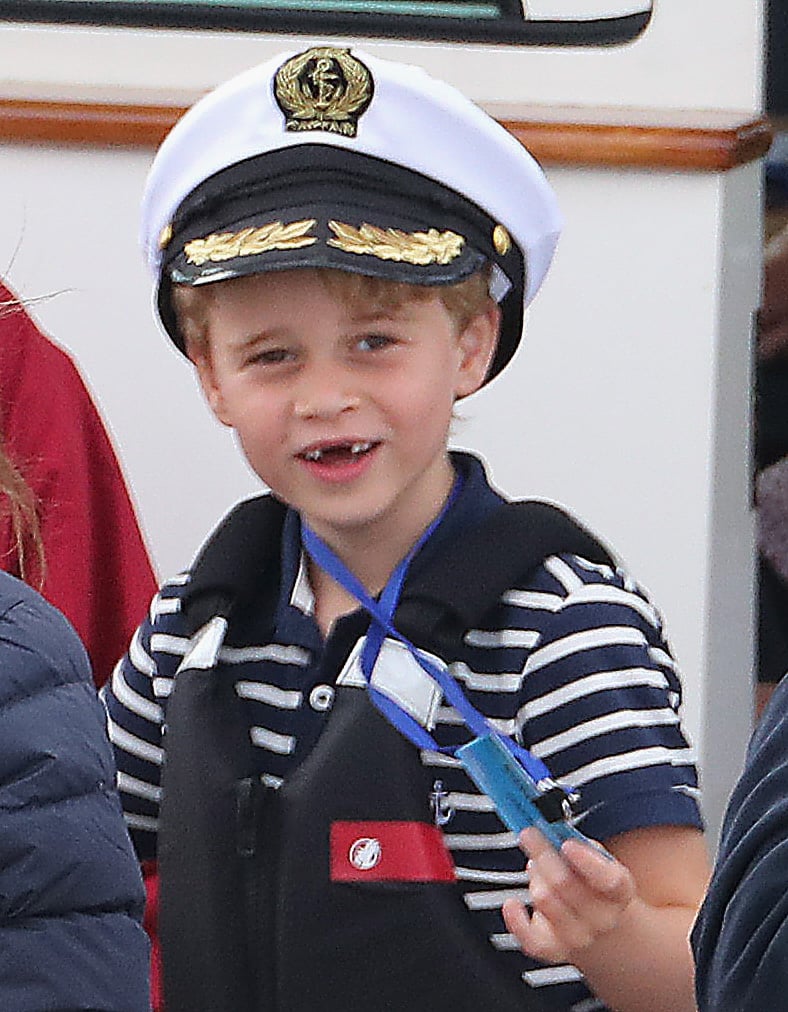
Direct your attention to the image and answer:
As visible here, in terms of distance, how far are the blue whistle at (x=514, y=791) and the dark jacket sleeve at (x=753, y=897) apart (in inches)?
11.5

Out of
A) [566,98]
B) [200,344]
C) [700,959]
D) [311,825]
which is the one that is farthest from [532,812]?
[566,98]

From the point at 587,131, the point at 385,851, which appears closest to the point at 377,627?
the point at 385,851

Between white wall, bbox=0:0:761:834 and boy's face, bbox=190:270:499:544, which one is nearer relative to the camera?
boy's face, bbox=190:270:499:544

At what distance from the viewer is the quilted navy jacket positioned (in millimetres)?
865

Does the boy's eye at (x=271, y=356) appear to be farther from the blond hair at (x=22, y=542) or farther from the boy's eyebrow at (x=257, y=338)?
the blond hair at (x=22, y=542)

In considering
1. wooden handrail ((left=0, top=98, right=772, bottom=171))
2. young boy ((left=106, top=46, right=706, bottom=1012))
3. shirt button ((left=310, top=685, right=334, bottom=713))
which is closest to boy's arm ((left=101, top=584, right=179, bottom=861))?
young boy ((left=106, top=46, right=706, bottom=1012))

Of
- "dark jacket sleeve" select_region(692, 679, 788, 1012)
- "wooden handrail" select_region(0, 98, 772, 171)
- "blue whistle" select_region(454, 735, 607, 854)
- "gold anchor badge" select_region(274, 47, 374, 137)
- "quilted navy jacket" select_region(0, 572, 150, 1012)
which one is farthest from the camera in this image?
"wooden handrail" select_region(0, 98, 772, 171)

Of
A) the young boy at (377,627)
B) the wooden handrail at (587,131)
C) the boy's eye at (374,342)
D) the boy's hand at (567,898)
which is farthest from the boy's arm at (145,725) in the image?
the wooden handrail at (587,131)

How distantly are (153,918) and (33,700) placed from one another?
58 centimetres

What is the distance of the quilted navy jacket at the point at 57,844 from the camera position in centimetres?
87

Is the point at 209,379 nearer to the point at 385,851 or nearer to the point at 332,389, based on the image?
the point at 332,389

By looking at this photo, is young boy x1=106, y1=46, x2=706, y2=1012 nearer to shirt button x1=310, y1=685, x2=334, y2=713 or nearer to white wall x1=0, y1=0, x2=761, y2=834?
shirt button x1=310, y1=685, x2=334, y2=713

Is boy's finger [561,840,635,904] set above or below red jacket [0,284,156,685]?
below

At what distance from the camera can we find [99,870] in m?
0.90
